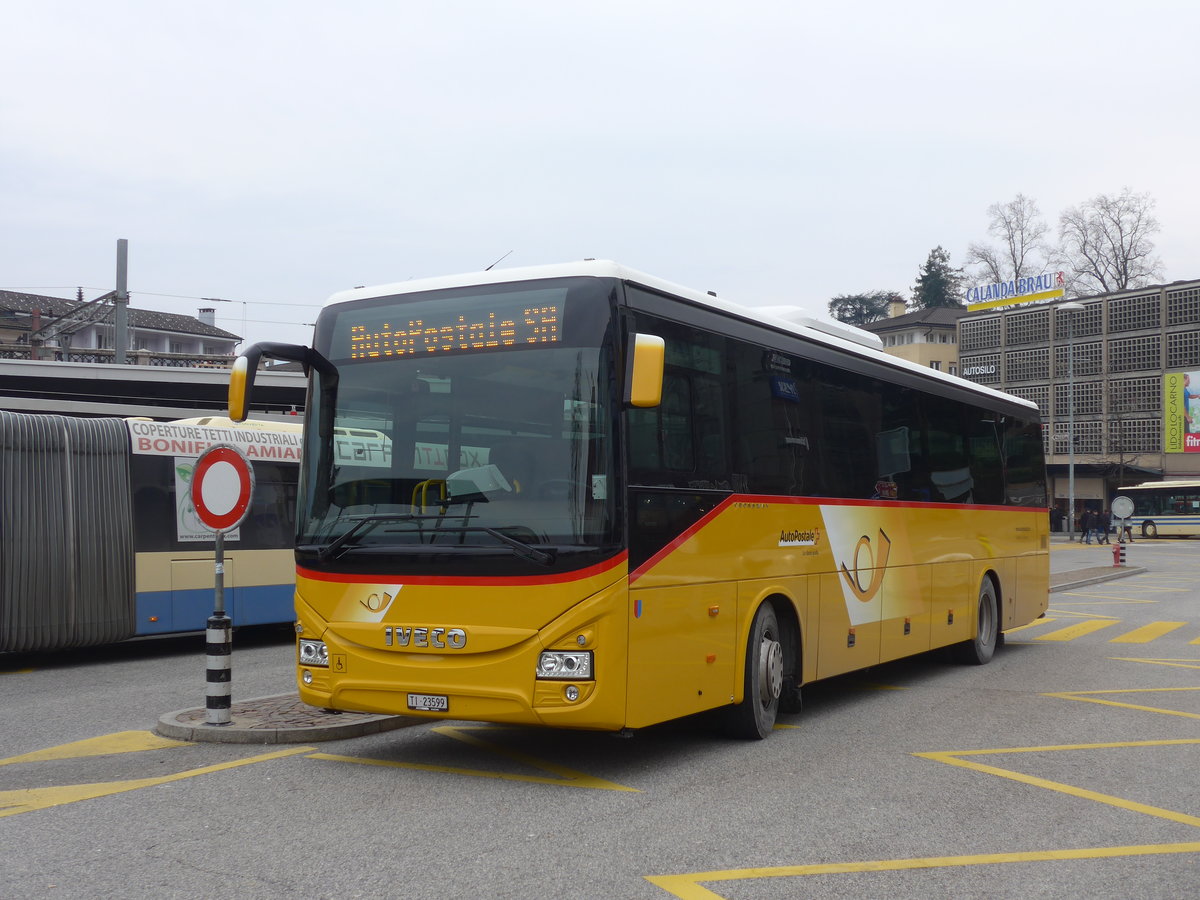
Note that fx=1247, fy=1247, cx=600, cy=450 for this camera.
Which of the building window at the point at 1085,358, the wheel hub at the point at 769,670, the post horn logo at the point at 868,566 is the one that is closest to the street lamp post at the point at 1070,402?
the building window at the point at 1085,358

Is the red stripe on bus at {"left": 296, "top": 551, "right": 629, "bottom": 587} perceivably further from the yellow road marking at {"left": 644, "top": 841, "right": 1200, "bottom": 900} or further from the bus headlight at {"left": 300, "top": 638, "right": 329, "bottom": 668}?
the yellow road marking at {"left": 644, "top": 841, "right": 1200, "bottom": 900}

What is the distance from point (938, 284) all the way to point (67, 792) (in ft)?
392

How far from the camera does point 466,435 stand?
7.49m

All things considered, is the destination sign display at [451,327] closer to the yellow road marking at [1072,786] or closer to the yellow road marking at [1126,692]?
the yellow road marking at [1072,786]

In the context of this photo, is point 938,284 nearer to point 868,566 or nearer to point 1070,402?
point 1070,402

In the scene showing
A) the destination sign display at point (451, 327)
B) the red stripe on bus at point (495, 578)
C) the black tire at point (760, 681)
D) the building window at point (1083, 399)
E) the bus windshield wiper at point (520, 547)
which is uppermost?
the building window at point (1083, 399)

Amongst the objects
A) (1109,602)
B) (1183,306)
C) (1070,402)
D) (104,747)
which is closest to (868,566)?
(104,747)

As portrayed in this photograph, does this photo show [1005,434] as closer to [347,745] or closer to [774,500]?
[774,500]

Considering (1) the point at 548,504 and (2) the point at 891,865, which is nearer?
(2) the point at 891,865

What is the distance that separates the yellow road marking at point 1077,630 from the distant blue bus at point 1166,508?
44.6 meters

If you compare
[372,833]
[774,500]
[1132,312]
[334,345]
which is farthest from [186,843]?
[1132,312]

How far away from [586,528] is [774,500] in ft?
8.15

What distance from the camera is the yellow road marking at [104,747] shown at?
838 centimetres

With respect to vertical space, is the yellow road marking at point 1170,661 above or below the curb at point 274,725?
below
